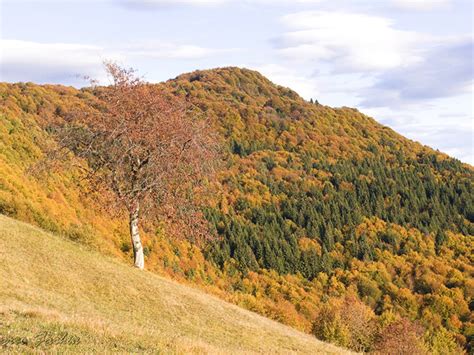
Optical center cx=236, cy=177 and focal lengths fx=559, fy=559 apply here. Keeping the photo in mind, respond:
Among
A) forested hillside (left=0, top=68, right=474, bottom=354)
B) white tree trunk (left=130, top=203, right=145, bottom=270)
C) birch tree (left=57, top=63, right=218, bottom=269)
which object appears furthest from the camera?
forested hillside (left=0, top=68, right=474, bottom=354)

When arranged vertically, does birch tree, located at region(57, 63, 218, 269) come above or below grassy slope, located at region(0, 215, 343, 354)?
above

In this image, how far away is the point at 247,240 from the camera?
516ft

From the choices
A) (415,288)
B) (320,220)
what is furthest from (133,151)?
(320,220)

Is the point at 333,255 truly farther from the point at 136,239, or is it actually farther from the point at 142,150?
the point at 142,150

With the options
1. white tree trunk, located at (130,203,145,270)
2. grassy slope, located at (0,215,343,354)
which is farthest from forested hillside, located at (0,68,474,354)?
grassy slope, located at (0,215,343,354)

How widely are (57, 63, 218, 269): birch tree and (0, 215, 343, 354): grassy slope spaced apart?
423cm

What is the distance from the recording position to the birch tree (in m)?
33.9

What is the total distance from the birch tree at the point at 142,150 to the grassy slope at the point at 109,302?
423 cm

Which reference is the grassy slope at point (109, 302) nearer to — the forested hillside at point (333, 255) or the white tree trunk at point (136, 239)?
the white tree trunk at point (136, 239)

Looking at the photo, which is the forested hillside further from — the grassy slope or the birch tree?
the grassy slope

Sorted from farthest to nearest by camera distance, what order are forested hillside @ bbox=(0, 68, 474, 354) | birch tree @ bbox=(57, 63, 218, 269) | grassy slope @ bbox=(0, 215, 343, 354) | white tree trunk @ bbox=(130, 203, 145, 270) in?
forested hillside @ bbox=(0, 68, 474, 354)
white tree trunk @ bbox=(130, 203, 145, 270)
birch tree @ bbox=(57, 63, 218, 269)
grassy slope @ bbox=(0, 215, 343, 354)

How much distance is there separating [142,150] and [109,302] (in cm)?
1099

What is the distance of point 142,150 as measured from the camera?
34.3 metres

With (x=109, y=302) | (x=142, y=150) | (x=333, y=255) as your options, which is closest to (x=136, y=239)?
(x=142, y=150)
